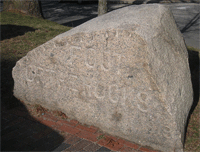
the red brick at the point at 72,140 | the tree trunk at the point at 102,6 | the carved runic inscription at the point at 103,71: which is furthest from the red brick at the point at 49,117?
the tree trunk at the point at 102,6

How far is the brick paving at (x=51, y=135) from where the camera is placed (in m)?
3.06

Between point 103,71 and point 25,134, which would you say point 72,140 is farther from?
point 103,71

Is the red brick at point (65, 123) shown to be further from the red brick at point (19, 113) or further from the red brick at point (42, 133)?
the red brick at point (19, 113)

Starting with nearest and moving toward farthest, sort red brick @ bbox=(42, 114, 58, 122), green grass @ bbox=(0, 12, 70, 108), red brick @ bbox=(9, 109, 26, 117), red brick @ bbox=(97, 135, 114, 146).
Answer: red brick @ bbox=(97, 135, 114, 146), red brick @ bbox=(42, 114, 58, 122), red brick @ bbox=(9, 109, 26, 117), green grass @ bbox=(0, 12, 70, 108)

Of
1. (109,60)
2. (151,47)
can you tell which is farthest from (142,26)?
(109,60)

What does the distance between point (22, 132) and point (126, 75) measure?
1.62 meters

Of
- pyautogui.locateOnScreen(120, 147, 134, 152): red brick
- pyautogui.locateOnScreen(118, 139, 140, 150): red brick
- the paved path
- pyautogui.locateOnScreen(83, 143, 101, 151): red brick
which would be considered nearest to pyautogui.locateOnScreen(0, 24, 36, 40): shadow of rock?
the paved path

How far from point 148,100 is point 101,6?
6.73 metres

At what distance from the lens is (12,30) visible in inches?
298

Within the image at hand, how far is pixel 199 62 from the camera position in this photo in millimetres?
6145

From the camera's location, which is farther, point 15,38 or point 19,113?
point 15,38

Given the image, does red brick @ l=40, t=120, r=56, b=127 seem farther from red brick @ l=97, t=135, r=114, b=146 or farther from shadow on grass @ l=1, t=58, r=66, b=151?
red brick @ l=97, t=135, r=114, b=146

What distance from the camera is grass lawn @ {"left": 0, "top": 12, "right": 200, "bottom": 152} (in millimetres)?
3610

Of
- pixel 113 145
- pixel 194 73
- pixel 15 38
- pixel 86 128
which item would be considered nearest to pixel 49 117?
pixel 86 128
